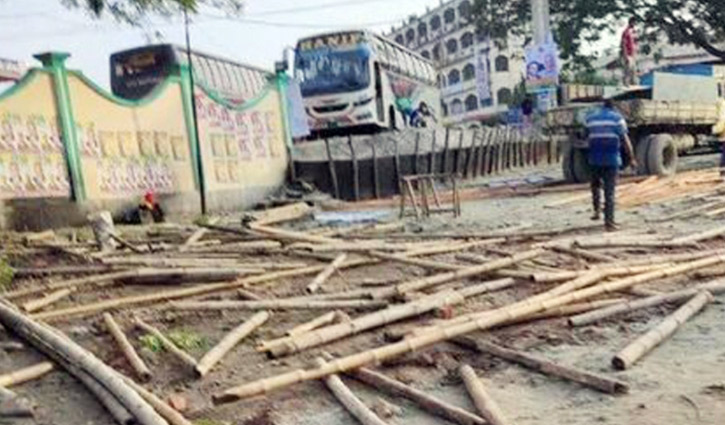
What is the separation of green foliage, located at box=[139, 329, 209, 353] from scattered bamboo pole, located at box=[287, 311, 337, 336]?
63 cm

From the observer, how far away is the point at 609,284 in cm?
644

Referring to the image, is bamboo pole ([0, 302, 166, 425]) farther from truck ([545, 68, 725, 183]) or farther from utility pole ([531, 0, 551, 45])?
utility pole ([531, 0, 551, 45])

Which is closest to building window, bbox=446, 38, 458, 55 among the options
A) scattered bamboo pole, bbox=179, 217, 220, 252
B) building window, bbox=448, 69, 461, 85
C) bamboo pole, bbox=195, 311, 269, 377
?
building window, bbox=448, 69, 461, 85

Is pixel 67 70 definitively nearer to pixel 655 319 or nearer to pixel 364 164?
pixel 364 164

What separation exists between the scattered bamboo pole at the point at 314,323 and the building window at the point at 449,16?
76.7 meters

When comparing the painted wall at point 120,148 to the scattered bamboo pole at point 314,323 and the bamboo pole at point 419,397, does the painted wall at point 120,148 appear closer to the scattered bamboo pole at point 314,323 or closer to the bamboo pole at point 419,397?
the scattered bamboo pole at point 314,323

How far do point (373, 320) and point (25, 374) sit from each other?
225 cm

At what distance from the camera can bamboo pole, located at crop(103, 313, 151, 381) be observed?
4.75 m

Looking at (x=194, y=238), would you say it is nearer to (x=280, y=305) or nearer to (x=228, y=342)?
(x=280, y=305)

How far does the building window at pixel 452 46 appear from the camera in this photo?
8025 centimetres

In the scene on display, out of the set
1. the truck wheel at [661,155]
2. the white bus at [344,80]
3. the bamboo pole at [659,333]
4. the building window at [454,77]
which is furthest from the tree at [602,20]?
the building window at [454,77]

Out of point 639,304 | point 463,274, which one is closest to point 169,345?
point 463,274

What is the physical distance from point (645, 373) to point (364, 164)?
1609cm

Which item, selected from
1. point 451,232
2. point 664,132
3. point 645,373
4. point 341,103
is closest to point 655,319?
point 645,373
